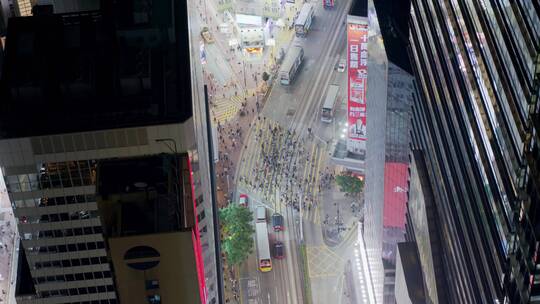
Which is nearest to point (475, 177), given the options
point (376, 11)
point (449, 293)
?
point (449, 293)

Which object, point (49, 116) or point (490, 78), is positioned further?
point (490, 78)

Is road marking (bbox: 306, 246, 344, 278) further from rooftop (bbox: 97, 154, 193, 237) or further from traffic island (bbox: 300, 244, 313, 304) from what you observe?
rooftop (bbox: 97, 154, 193, 237)

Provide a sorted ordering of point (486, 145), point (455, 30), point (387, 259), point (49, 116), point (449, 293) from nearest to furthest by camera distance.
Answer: point (49, 116)
point (486, 145)
point (455, 30)
point (449, 293)
point (387, 259)

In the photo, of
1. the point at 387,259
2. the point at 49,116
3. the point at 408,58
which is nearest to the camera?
the point at 49,116

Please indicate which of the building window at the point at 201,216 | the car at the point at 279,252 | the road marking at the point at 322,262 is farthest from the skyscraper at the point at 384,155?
the building window at the point at 201,216

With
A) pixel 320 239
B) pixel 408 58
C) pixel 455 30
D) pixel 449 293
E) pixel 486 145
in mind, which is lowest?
pixel 320 239

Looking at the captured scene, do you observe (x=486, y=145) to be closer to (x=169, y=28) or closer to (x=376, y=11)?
(x=169, y=28)

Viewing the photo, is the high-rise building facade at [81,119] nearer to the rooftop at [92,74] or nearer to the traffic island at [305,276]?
the rooftop at [92,74]
